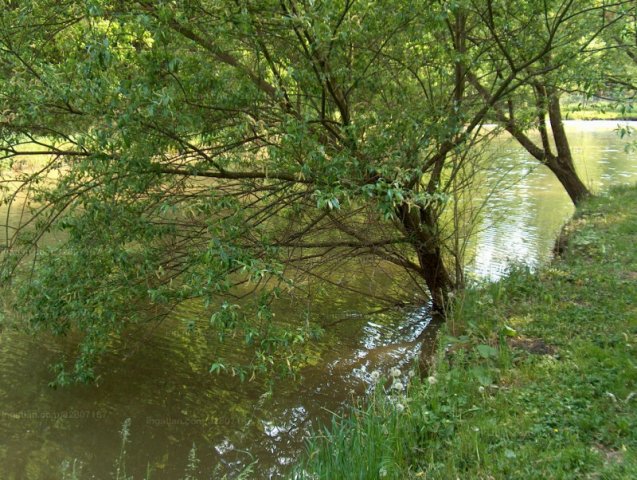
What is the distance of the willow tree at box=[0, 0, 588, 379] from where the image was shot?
4469 mm

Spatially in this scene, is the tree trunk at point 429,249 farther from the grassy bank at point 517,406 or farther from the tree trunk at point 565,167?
the tree trunk at point 565,167

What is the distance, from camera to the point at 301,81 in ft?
17.6

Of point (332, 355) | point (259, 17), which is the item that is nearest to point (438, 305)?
point (332, 355)

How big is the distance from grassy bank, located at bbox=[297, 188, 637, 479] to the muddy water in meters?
0.96

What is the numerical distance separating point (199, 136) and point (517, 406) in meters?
4.01

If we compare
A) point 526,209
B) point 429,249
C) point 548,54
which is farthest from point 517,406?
point 526,209

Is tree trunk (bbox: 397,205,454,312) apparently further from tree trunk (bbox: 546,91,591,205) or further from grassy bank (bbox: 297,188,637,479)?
tree trunk (bbox: 546,91,591,205)

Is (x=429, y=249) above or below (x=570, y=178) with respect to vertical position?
below

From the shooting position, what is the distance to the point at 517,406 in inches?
148

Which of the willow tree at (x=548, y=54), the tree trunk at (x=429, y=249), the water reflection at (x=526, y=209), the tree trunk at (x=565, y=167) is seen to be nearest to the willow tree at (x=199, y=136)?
the willow tree at (x=548, y=54)

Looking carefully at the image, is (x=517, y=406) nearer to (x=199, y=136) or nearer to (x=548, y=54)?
(x=199, y=136)

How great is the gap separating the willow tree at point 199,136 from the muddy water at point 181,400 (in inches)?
29.4

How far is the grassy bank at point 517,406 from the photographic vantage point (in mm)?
3127

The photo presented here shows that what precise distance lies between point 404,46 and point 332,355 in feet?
13.7
